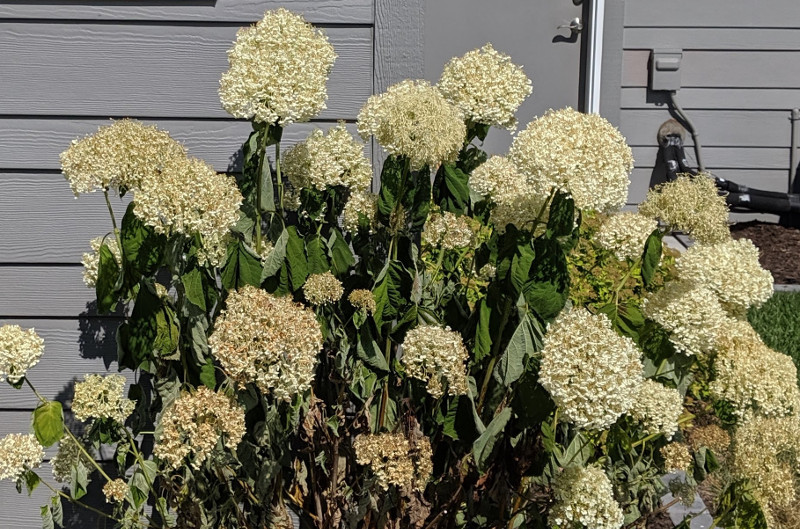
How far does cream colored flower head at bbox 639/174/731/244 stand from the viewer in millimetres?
1823

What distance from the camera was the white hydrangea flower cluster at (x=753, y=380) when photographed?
1.75 meters

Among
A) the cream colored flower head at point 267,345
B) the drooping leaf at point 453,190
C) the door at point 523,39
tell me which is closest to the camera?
the cream colored flower head at point 267,345

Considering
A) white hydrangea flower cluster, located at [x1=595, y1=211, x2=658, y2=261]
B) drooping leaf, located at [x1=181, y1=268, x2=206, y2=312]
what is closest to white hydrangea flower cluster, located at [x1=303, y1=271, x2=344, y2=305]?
drooping leaf, located at [x1=181, y1=268, x2=206, y2=312]

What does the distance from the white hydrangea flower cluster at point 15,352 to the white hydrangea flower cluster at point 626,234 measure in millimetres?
1330

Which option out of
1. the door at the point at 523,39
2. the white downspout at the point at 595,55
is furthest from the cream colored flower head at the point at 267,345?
the white downspout at the point at 595,55

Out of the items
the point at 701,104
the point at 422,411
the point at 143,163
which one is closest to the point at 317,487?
the point at 422,411

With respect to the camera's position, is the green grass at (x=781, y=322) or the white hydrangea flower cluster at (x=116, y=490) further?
the green grass at (x=781, y=322)

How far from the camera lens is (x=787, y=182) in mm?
5926

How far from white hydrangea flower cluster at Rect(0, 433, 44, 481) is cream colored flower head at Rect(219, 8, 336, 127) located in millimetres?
913

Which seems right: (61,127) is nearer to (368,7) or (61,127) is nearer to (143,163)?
(143,163)

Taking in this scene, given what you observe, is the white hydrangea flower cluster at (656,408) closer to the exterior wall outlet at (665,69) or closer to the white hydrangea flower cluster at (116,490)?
the white hydrangea flower cluster at (116,490)

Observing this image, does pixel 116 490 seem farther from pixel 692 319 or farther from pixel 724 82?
pixel 724 82

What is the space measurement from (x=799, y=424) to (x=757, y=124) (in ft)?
14.8

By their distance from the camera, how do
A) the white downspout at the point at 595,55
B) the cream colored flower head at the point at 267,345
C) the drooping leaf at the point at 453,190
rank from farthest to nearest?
the white downspout at the point at 595,55
the drooping leaf at the point at 453,190
the cream colored flower head at the point at 267,345
